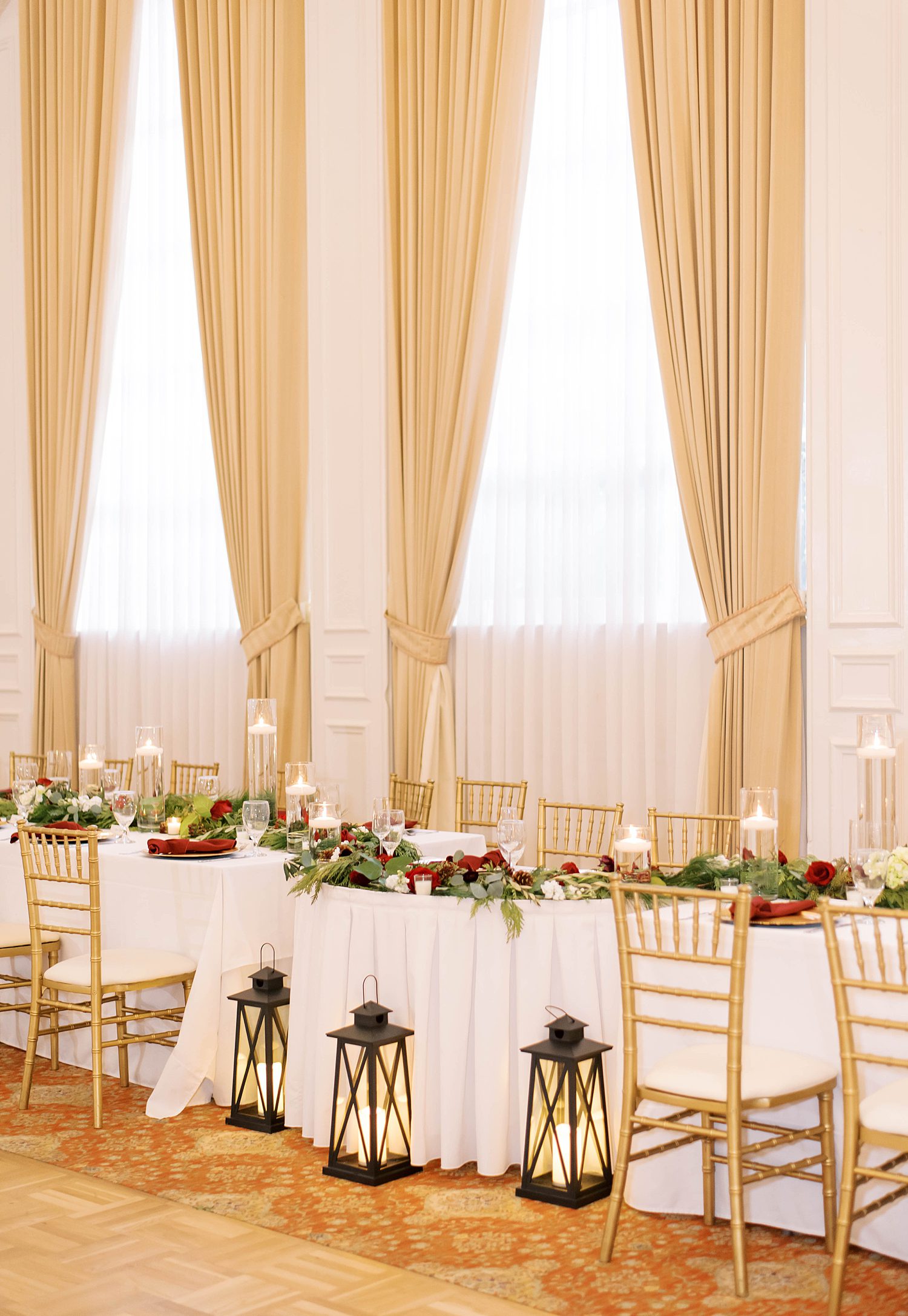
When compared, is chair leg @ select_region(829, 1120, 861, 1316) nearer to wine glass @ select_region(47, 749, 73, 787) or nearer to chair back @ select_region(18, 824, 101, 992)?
chair back @ select_region(18, 824, 101, 992)

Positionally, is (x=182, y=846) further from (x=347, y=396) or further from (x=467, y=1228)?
(x=347, y=396)

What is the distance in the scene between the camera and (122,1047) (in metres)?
5.57

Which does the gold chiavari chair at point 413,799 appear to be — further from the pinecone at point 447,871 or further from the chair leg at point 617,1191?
the chair leg at point 617,1191

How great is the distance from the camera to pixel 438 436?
791 centimetres

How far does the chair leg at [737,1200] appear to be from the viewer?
11.9ft

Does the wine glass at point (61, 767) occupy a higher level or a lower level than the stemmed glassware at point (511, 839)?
higher

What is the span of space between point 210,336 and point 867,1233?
261 inches

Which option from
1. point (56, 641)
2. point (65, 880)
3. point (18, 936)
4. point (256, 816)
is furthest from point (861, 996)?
point (56, 641)

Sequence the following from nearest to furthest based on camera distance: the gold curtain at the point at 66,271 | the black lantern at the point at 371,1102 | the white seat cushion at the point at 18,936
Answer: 1. the black lantern at the point at 371,1102
2. the white seat cushion at the point at 18,936
3. the gold curtain at the point at 66,271

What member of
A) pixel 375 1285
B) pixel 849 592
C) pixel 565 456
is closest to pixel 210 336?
Result: pixel 565 456

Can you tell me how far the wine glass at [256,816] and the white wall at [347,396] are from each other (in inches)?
102

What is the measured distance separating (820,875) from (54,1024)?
123 inches

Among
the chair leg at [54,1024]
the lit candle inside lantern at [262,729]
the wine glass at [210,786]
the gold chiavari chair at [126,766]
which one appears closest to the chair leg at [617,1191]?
the chair leg at [54,1024]

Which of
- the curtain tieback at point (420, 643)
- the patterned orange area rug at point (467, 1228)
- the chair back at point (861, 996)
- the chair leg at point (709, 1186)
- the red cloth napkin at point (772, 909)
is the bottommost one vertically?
the patterned orange area rug at point (467, 1228)
